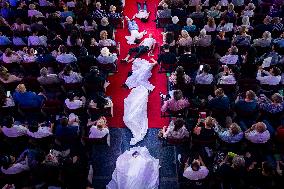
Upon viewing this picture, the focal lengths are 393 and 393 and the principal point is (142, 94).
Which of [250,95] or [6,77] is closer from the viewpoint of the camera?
[250,95]

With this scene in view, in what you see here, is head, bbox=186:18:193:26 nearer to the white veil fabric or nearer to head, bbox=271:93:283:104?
the white veil fabric

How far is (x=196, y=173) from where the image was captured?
755 centimetres

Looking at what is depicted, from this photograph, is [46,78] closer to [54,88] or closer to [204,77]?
[54,88]

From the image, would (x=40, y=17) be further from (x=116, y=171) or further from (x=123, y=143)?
(x=116, y=171)

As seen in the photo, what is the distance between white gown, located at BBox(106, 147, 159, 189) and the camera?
7816 mm

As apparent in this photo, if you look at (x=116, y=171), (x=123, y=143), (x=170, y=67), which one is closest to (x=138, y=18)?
(x=170, y=67)

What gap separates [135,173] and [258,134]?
8.55 ft

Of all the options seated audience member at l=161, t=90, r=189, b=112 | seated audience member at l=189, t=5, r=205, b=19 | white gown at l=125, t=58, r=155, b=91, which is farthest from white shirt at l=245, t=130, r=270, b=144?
seated audience member at l=189, t=5, r=205, b=19

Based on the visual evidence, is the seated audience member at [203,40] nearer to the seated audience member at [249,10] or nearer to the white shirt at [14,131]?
the seated audience member at [249,10]

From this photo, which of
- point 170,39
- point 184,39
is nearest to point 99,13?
point 170,39

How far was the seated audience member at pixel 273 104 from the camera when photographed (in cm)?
862

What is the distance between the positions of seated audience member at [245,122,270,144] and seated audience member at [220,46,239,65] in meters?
2.74

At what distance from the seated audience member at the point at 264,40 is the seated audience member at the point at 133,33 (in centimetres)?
364

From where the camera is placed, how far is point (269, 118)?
9.02m
